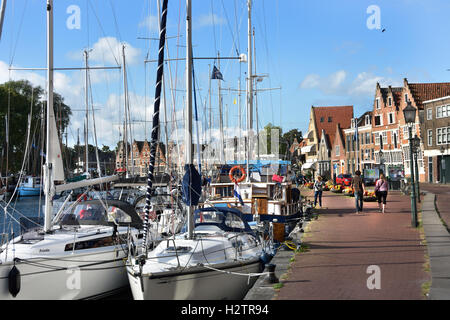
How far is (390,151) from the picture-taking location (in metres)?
64.6

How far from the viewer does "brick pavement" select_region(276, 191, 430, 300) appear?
810cm

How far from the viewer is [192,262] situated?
9.95 meters

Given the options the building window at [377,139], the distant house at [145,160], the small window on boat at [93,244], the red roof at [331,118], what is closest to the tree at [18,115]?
the distant house at [145,160]

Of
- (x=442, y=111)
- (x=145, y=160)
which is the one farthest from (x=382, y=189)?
(x=442, y=111)

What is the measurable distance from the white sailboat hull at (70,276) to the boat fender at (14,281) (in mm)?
107

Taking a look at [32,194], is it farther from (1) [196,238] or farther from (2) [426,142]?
(1) [196,238]

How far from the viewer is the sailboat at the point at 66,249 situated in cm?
1082

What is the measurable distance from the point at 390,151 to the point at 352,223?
49.8m

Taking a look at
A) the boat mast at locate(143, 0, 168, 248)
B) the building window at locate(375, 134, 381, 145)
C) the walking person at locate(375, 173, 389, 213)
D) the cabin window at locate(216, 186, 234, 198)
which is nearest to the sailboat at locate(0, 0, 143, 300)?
the boat mast at locate(143, 0, 168, 248)

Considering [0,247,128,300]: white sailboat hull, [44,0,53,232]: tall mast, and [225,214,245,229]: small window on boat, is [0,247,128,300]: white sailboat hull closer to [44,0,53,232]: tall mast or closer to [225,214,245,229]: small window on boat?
[44,0,53,232]: tall mast

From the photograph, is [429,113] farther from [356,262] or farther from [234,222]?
[356,262]

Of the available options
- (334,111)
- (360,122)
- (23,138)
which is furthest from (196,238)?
(334,111)

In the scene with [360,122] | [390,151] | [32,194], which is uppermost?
[360,122]

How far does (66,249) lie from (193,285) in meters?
3.88
